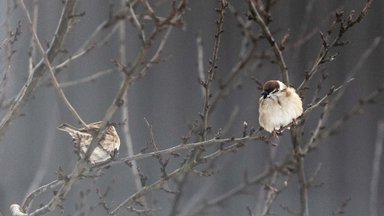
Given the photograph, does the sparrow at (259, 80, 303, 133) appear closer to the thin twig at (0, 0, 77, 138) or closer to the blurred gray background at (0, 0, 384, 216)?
the thin twig at (0, 0, 77, 138)

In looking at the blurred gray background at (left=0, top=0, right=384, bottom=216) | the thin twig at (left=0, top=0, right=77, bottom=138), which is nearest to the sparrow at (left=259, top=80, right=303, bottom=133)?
the thin twig at (left=0, top=0, right=77, bottom=138)

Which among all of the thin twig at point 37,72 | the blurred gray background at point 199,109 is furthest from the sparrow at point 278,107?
the blurred gray background at point 199,109

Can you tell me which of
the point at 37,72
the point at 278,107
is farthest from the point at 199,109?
the point at 37,72

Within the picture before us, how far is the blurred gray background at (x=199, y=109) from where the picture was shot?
230 inches

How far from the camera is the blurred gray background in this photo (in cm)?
585

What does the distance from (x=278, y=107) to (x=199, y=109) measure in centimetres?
255

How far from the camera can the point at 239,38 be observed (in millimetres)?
5922

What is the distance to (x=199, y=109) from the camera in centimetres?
600

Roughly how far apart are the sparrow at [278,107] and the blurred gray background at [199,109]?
2272 mm

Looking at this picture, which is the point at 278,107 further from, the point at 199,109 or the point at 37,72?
the point at 199,109

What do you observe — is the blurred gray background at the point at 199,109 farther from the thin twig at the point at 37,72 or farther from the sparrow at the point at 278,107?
the thin twig at the point at 37,72

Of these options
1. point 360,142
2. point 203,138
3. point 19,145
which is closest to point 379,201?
point 360,142

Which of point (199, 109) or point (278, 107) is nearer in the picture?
point (278, 107)

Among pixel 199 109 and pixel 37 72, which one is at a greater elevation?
pixel 199 109
